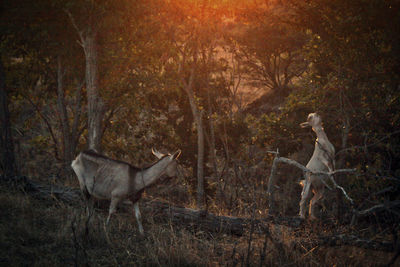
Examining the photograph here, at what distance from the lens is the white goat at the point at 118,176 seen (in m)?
7.21

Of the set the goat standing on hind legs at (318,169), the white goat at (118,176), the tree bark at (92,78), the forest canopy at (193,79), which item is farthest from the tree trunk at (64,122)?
the goat standing on hind legs at (318,169)

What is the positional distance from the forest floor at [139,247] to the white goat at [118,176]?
18.7 inches

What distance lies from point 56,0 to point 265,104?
790 inches

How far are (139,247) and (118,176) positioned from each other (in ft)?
5.76

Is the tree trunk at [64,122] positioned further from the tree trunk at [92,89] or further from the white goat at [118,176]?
the white goat at [118,176]

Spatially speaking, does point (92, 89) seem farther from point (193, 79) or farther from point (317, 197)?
point (317, 197)

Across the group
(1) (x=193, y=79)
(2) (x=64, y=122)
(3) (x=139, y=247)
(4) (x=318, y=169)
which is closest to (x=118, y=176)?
(3) (x=139, y=247)

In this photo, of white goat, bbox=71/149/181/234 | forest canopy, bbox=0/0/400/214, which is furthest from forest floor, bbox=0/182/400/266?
forest canopy, bbox=0/0/400/214

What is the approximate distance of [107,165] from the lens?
7.53 metres

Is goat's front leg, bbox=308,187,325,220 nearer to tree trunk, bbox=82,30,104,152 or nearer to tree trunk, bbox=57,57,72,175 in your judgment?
tree trunk, bbox=82,30,104,152

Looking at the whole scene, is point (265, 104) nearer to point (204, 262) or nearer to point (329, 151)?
point (329, 151)

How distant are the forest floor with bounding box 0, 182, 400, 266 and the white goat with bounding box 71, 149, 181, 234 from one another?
18.7 inches

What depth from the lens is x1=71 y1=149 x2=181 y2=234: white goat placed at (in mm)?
7211

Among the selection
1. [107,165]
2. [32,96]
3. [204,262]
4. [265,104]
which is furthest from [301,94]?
[265,104]
